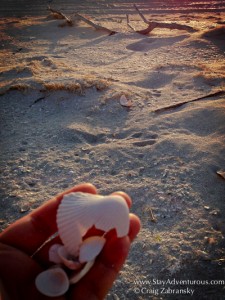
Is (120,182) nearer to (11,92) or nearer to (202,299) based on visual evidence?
(202,299)

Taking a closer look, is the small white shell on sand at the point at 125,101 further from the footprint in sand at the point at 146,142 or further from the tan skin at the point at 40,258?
the tan skin at the point at 40,258

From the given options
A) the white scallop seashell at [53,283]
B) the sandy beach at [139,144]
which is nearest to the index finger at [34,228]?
the white scallop seashell at [53,283]

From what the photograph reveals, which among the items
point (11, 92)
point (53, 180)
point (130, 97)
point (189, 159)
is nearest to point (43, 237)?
point (53, 180)

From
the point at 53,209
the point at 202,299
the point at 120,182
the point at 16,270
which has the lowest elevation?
the point at 202,299

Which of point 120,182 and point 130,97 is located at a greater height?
point 130,97

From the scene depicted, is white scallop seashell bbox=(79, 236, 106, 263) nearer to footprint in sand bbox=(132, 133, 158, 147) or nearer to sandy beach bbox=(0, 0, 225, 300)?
sandy beach bbox=(0, 0, 225, 300)

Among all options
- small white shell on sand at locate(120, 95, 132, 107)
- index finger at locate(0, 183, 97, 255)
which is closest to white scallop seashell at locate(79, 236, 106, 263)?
index finger at locate(0, 183, 97, 255)
